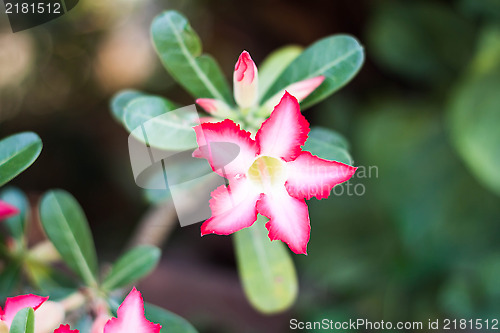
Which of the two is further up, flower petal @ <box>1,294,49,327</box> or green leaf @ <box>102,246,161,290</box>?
flower petal @ <box>1,294,49,327</box>

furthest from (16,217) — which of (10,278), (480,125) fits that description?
(480,125)

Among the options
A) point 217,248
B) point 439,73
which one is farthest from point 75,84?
point 439,73

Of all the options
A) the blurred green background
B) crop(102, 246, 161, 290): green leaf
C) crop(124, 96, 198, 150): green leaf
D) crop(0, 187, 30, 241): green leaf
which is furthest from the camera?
the blurred green background

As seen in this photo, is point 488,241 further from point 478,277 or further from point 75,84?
point 75,84

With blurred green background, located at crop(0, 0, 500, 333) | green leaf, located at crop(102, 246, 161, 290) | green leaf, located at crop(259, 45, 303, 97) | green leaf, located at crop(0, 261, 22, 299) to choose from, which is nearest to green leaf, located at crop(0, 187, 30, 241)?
green leaf, located at crop(0, 261, 22, 299)

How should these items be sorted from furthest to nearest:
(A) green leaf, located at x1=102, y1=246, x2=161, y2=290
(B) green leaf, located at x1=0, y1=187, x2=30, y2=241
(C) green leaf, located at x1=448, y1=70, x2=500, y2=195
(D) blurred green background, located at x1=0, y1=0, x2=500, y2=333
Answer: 1. (D) blurred green background, located at x1=0, y1=0, x2=500, y2=333
2. (C) green leaf, located at x1=448, y1=70, x2=500, y2=195
3. (B) green leaf, located at x1=0, y1=187, x2=30, y2=241
4. (A) green leaf, located at x1=102, y1=246, x2=161, y2=290

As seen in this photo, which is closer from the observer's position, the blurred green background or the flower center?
the flower center

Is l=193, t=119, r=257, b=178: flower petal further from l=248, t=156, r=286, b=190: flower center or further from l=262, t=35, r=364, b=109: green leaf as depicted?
l=262, t=35, r=364, b=109: green leaf

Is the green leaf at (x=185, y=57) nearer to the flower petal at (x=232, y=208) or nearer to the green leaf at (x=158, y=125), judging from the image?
the green leaf at (x=158, y=125)
